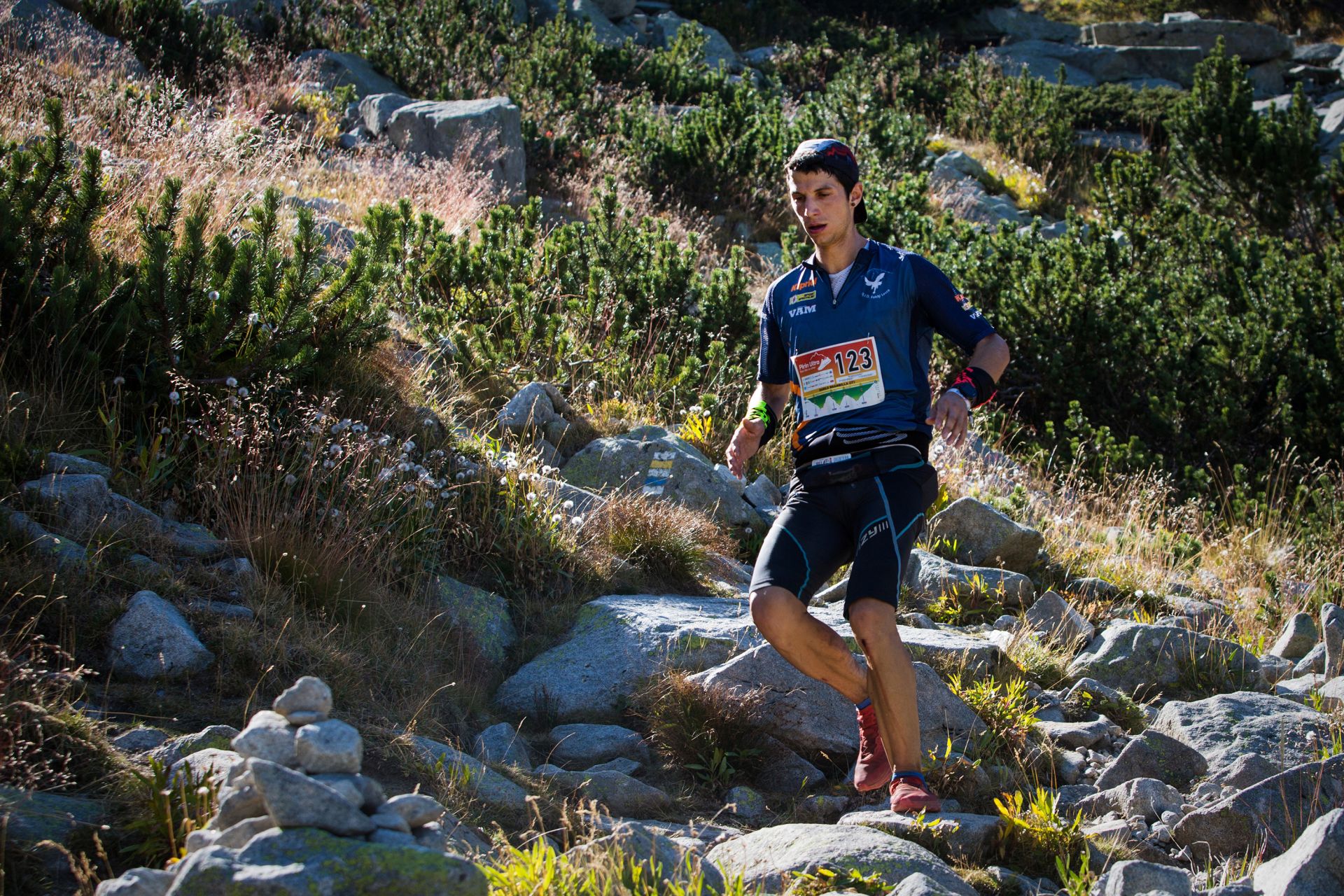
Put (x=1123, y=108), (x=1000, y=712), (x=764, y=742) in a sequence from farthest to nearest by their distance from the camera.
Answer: (x=1123, y=108)
(x=1000, y=712)
(x=764, y=742)

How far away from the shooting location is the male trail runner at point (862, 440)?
11.4 ft

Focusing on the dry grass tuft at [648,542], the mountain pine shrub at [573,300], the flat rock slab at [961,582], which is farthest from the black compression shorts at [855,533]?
the mountain pine shrub at [573,300]

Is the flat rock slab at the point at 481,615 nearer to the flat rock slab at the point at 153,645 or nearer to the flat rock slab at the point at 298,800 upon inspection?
the flat rock slab at the point at 153,645

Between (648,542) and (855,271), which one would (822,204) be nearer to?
(855,271)

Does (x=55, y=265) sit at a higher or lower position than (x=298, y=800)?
higher

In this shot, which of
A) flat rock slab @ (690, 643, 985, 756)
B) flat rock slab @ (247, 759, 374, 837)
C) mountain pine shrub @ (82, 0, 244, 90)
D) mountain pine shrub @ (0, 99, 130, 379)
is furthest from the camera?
mountain pine shrub @ (82, 0, 244, 90)

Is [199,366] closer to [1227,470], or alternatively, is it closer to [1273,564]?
[1273,564]

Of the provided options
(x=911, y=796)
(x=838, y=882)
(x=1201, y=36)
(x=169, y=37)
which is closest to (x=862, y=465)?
(x=911, y=796)

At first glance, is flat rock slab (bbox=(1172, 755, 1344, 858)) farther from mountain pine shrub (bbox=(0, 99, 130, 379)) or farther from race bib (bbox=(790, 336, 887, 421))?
mountain pine shrub (bbox=(0, 99, 130, 379))

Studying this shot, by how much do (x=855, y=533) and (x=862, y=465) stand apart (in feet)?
0.70

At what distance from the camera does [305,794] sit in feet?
7.82

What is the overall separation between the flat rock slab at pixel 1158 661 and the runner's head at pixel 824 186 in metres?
2.65

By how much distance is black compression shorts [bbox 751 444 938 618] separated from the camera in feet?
11.4

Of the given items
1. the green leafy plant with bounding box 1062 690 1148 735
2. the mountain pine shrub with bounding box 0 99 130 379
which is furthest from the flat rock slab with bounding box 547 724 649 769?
the mountain pine shrub with bounding box 0 99 130 379
